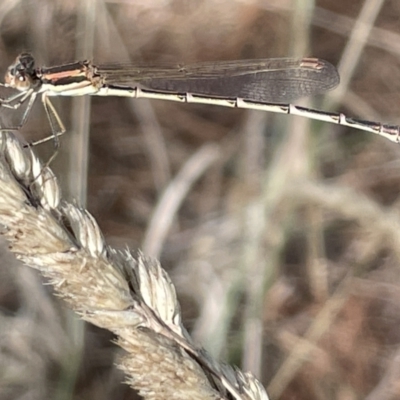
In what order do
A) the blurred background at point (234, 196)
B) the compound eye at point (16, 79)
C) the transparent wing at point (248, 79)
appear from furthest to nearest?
the blurred background at point (234, 196)
the transparent wing at point (248, 79)
the compound eye at point (16, 79)

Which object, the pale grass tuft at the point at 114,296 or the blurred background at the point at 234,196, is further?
the blurred background at the point at 234,196

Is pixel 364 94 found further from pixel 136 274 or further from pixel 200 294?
pixel 136 274

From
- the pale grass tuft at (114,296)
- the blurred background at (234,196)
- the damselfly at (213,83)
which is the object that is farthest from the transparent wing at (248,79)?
the pale grass tuft at (114,296)

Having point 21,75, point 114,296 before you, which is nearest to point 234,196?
point 21,75

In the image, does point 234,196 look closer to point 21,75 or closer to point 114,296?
point 21,75

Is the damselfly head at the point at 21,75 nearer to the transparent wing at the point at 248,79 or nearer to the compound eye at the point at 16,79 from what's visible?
the compound eye at the point at 16,79

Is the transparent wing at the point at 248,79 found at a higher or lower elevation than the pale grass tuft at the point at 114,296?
higher
